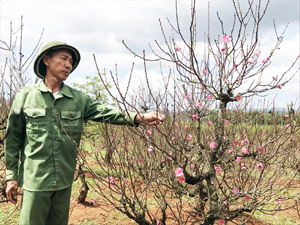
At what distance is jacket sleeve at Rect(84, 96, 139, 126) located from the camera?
2.08 meters

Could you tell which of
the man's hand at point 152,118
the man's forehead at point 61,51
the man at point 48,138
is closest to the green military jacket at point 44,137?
the man at point 48,138

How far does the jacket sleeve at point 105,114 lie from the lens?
2082 mm

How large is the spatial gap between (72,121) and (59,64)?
0.54 meters

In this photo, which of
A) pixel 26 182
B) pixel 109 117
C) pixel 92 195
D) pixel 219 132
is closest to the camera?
pixel 26 182

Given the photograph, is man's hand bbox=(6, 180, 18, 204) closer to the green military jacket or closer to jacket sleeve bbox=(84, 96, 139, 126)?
the green military jacket

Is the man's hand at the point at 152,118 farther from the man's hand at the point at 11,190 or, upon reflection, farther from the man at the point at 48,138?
the man's hand at the point at 11,190

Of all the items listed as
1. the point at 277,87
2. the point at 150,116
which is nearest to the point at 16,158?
the point at 150,116

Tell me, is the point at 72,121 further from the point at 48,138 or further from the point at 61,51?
the point at 61,51

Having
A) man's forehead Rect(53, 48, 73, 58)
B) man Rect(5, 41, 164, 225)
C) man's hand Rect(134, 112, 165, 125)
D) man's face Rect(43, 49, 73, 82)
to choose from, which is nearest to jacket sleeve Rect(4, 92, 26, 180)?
man Rect(5, 41, 164, 225)

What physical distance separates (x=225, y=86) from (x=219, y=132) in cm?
49

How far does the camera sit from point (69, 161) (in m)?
2.04

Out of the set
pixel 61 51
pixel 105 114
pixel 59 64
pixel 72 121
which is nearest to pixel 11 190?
pixel 72 121

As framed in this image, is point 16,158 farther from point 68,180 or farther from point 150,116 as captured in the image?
point 150,116

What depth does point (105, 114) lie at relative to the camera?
7.04 feet
